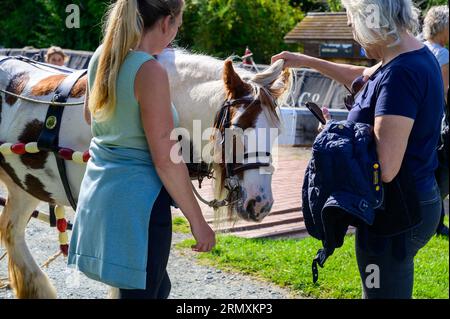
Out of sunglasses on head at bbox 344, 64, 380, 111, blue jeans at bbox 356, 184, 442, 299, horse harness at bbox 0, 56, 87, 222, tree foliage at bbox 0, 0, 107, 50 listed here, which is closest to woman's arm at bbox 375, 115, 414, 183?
blue jeans at bbox 356, 184, 442, 299

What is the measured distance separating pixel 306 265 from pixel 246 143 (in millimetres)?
2411

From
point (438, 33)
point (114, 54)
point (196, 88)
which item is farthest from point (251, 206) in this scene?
point (438, 33)

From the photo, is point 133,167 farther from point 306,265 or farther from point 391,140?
point 306,265

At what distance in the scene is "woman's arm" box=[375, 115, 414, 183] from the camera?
251 cm

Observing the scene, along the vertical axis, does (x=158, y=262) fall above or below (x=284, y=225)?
above

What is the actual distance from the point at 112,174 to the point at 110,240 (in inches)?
10.1

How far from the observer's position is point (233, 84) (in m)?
3.17

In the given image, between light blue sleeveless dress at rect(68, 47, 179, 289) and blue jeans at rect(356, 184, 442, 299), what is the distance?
3.20 ft

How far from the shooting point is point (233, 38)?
20859mm

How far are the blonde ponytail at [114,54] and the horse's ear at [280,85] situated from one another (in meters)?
0.96

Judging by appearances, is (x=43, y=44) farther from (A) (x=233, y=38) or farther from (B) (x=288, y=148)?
(B) (x=288, y=148)

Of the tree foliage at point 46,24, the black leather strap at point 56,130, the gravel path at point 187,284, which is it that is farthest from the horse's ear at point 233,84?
the tree foliage at point 46,24
